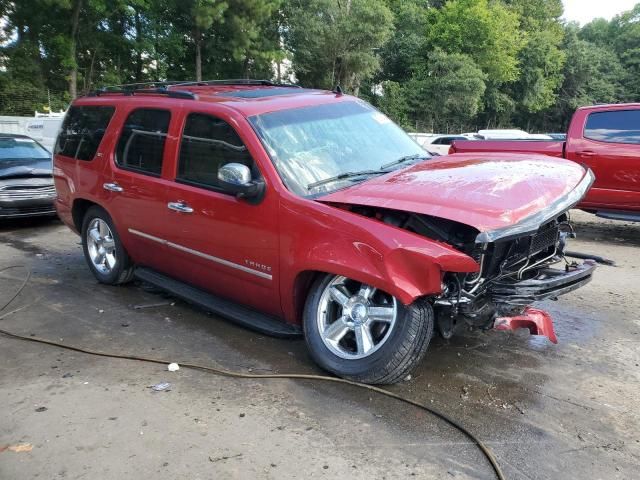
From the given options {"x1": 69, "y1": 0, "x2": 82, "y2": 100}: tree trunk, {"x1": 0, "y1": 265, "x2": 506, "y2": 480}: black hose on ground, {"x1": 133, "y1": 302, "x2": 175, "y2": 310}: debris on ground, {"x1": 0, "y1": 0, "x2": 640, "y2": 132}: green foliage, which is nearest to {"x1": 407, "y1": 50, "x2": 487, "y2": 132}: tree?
{"x1": 0, "y1": 0, "x2": 640, "y2": 132}: green foliage

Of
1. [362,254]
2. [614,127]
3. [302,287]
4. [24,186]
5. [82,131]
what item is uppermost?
[614,127]

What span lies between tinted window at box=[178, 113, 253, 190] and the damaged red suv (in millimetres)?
15

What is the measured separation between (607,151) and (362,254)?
6.13 m

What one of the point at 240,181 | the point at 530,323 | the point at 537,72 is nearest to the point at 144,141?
the point at 240,181

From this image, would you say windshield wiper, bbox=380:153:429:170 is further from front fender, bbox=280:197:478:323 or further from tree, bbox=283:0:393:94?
tree, bbox=283:0:393:94

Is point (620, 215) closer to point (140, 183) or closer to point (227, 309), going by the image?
point (227, 309)

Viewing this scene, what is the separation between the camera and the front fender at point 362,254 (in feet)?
10.4

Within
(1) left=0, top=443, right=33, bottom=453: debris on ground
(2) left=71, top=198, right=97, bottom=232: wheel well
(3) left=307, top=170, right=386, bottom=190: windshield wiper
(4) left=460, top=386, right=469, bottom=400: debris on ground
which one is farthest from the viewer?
(2) left=71, top=198, right=97, bottom=232: wheel well

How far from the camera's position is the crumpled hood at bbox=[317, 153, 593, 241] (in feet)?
10.3

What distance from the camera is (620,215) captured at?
7852mm

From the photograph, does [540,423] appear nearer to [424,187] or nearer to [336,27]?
[424,187]

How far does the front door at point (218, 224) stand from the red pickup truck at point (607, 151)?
5005 mm

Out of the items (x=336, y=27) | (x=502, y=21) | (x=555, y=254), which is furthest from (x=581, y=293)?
(x=502, y=21)

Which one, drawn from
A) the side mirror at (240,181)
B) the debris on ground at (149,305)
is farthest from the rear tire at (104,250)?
the side mirror at (240,181)
